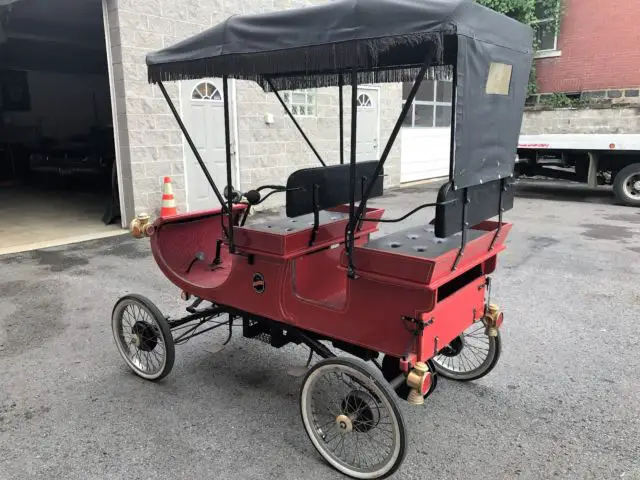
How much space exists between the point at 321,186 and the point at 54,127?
17001 millimetres

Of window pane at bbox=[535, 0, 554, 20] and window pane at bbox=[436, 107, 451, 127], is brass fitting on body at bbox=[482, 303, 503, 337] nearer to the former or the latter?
window pane at bbox=[436, 107, 451, 127]

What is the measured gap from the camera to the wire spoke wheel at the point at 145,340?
3.38 meters

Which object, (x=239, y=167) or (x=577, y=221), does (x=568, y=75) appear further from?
(x=239, y=167)

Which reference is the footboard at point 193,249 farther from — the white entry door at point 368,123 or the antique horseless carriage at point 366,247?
the white entry door at point 368,123

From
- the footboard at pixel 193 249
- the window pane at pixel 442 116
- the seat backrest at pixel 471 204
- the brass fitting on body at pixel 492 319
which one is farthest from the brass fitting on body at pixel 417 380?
the window pane at pixel 442 116

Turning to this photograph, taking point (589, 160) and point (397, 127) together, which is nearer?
point (397, 127)

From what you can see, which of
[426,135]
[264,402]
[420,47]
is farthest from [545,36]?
[264,402]

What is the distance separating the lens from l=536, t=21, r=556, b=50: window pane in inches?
568

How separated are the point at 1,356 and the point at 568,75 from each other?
1477cm

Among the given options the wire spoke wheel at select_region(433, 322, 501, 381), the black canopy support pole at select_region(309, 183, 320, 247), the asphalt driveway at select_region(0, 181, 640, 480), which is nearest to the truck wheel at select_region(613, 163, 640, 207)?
the asphalt driveway at select_region(0, 181, 640, 480)

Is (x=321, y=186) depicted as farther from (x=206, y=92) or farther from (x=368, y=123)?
(x=368, y=123)

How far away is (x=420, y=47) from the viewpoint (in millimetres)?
3277

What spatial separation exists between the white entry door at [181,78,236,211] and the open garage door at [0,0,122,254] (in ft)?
4.00

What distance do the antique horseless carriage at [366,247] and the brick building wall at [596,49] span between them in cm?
1240
